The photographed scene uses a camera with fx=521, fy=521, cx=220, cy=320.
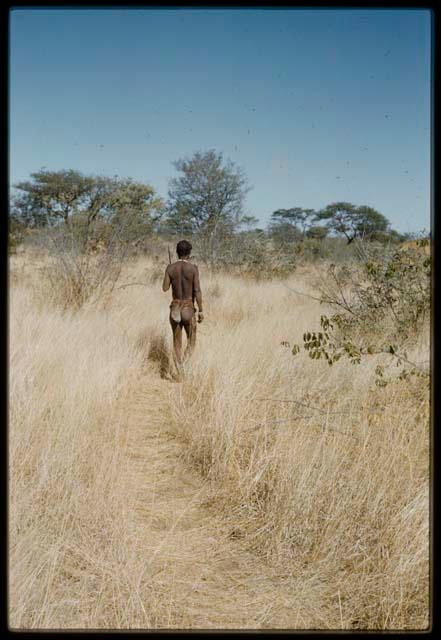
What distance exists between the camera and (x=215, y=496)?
10.1 feet

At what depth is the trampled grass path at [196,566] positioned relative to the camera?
2.11 m

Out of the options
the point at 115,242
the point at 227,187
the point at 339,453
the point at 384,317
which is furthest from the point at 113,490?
the point at 227,187

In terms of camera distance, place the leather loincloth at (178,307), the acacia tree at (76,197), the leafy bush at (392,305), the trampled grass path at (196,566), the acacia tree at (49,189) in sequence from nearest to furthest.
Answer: the trampled grass path at (196,566)
the leafy bush at (392,305)
the leather loincloth at (178,307)
the acacia tree at (76,197)
the acacia tree at (49,189)

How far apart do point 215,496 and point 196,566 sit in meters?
0.65

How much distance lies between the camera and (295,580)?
2.34 metres

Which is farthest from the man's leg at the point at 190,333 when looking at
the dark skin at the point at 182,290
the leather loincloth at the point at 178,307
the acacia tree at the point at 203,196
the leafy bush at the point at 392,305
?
the acacia tree at the point at 203,196

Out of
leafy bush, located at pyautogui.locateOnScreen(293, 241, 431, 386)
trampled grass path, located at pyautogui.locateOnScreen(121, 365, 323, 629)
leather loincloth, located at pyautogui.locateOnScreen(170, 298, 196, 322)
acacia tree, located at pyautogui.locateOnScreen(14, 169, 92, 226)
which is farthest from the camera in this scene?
acacia tree, located at pyautogui.locateOnScreen(14, 169, 92, 226)

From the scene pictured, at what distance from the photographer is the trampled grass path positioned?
2.11m

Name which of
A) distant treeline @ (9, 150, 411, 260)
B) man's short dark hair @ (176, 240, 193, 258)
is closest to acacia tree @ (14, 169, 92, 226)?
distant treeline @ (9, 150, 411, 260)

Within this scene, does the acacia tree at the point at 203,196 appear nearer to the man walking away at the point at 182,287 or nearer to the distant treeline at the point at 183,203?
the distant treeline at the point at 183,203

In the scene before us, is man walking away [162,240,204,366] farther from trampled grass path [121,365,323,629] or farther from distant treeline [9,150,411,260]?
distant treeline [9,150,411,260]

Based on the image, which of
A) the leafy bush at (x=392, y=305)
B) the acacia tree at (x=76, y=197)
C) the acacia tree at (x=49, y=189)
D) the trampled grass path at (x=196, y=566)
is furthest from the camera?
the acacia tree at (x=49, y=189)

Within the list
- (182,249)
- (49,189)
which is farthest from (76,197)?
(182,249)

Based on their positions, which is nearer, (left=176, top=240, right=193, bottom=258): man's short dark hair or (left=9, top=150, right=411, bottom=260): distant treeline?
(left=176, top=240, right=193, bottom=258): man's short dark hair
